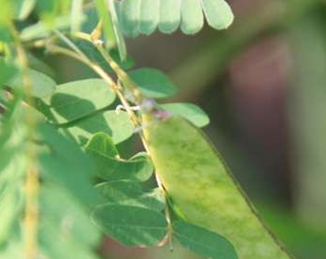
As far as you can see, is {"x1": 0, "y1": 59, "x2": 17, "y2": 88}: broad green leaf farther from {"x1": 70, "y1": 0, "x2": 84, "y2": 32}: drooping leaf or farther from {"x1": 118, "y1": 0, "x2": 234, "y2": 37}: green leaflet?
{"x1": 118, "y1": 0, "x2": 234, "y2": 37}: green leaflet

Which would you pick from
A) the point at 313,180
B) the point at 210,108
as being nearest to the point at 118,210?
the point at 313,180

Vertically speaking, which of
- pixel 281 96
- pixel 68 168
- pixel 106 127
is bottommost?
pixel 281 96

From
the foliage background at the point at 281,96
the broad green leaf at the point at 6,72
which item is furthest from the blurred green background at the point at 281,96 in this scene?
the broad green leaf at the point at 6,72

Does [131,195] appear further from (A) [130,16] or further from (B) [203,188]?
(A) [130,16]

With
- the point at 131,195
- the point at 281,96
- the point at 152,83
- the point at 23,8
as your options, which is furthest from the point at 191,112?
the point at 281,96

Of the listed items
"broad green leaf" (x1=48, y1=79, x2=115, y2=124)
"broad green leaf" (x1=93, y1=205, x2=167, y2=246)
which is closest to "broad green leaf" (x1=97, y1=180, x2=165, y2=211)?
"broad green leaf" (x1=93, y1=205, x2=167, y2=246)

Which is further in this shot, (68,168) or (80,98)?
(80,98)

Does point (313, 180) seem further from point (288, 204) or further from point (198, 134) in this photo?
point (198, 134)
